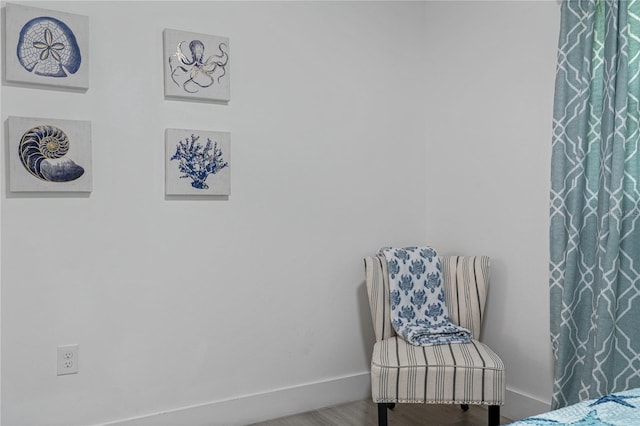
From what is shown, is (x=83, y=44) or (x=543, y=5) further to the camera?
(x=543, y=5)

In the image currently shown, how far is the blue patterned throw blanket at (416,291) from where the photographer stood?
2.90 metres

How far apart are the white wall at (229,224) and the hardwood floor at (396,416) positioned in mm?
81

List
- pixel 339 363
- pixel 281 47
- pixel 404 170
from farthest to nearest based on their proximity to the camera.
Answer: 1. pixel 404 170
2. pixel 339 363
3. pixel 281 47

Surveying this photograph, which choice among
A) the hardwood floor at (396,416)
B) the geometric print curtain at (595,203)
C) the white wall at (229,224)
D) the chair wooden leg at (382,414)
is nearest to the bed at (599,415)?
→ the geometric print curtain at (595,203)

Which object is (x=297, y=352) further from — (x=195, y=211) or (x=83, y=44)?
(x=83, y=44)

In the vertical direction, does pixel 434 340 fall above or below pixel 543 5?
below

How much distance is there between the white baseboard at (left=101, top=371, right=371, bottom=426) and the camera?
106 inches

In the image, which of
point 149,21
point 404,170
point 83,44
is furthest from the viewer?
point 404,170

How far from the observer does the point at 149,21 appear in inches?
103

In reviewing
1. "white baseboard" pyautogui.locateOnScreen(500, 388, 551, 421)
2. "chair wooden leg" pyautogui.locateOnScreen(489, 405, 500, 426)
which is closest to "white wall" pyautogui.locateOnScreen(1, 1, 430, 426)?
"white baseboard" pyautogui.locateOnScreen(500, 388, 551, 421)

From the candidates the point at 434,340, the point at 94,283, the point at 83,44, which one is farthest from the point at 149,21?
the point at 434,340

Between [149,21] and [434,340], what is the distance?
1978 mm

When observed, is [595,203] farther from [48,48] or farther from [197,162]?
[48,48]

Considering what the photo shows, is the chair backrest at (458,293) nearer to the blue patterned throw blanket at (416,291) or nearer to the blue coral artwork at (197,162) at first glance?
the blue patterned throw blanket at (416,291)
